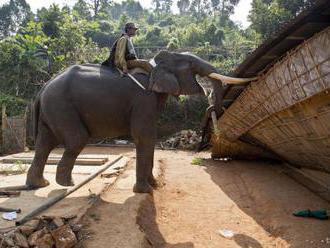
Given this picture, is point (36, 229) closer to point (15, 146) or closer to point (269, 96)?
point (269, 96)

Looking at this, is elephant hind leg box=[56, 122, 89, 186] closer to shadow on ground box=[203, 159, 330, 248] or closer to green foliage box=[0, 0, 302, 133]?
shadow on ground box=[203, 159, 330, 248]

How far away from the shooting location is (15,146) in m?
14.0

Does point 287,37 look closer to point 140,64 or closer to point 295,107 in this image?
point 295,107

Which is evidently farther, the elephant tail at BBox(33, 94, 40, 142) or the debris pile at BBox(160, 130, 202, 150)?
the debris pile at BBox(160, 130, 202, 150)

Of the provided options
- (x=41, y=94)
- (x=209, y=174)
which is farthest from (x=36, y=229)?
(x=209, y=174)

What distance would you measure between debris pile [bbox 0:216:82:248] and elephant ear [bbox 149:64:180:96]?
2.92 metres

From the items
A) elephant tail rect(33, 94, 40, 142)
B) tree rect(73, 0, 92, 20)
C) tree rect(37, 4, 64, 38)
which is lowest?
elephant tail rect(33, 94, 40, 142)

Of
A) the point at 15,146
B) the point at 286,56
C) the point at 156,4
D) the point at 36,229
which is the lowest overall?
the point at 15,146

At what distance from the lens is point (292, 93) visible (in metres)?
5.46

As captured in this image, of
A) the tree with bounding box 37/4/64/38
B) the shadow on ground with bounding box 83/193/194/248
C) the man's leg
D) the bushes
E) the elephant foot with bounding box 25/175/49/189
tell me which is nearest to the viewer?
the shadow on ground with bounding box 83/193/194/248

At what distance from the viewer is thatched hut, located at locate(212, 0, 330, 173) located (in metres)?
4.66

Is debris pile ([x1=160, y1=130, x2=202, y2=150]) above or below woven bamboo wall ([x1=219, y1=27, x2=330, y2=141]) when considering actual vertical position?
below

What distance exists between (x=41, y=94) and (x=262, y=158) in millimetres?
7001

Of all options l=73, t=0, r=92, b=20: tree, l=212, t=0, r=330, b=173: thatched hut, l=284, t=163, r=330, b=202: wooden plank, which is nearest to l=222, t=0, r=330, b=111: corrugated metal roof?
l=212, t=0, r=330, b=173: thatched hut
